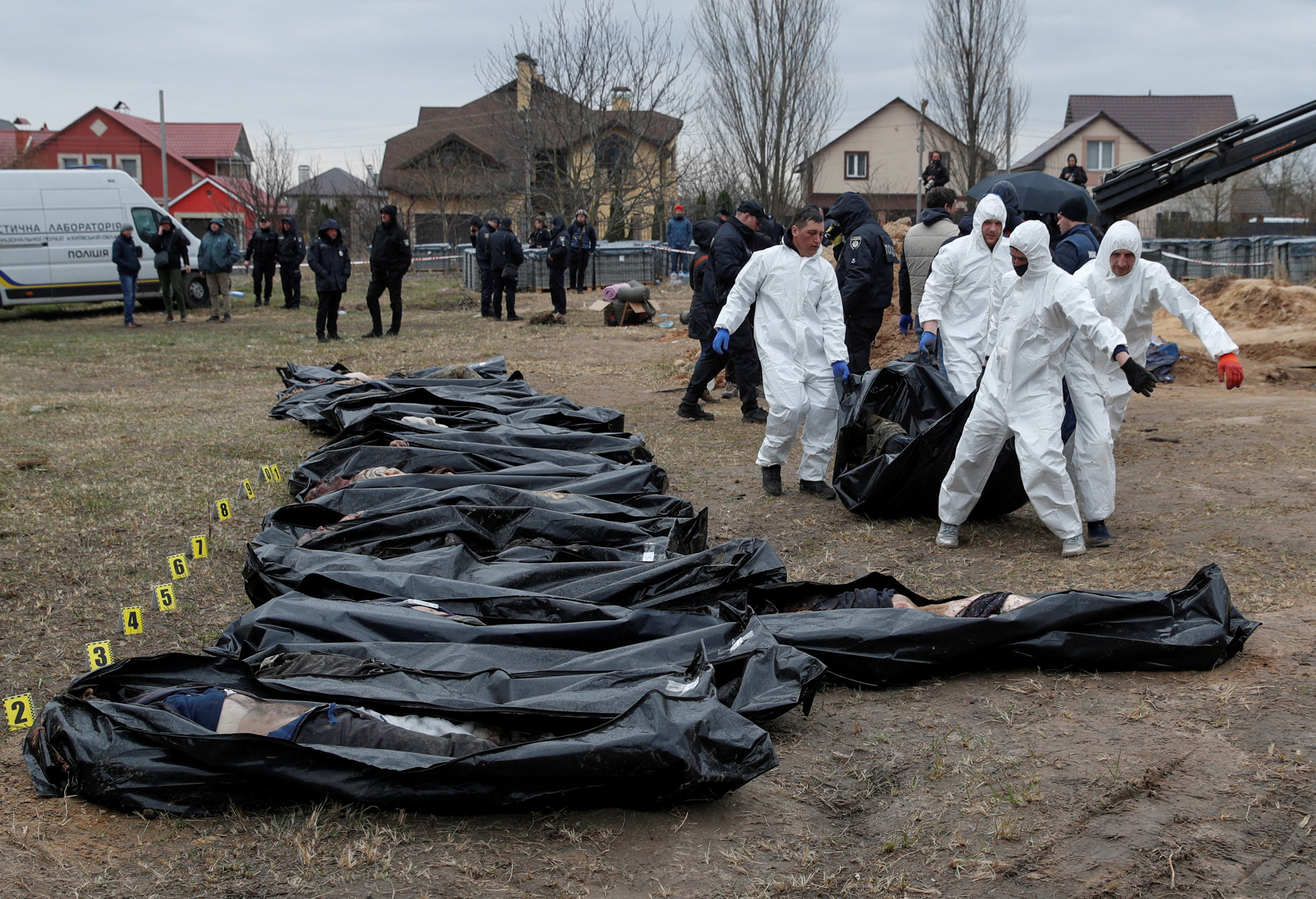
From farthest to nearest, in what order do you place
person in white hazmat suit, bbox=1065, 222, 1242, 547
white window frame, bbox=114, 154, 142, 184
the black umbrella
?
white window frame, bbox=114, 154, 142, 184 → the black umbrella → person in white hazmat suit, bbox=1065, 222, 1242, 547

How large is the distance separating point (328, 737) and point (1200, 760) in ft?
7.99

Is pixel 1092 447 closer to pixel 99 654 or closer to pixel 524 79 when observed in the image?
pixel 99 654

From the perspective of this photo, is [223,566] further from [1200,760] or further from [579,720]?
[1200,760]

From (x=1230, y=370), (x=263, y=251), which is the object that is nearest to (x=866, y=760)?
(x=1230, y=370)

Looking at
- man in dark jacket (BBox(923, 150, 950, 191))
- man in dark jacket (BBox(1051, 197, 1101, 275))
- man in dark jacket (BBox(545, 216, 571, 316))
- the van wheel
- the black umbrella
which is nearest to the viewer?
man in dark jacket (BBox(1051, 197, 1101, 275))

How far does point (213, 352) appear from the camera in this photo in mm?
13547

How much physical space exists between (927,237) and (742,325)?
1566 millimetres

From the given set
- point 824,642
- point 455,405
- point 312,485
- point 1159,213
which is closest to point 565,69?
point 1159,213

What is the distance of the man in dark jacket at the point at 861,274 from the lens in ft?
25.9

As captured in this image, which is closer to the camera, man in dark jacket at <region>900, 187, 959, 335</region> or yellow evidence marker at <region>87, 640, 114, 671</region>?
yellow evidence marker at <region>87, 640, 114, 671</region>

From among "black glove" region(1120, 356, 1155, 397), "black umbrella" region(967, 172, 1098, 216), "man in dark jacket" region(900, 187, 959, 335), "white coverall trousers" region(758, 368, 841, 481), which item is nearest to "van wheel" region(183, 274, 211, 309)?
"black umbrella" region(967, 172, 1098, 216)

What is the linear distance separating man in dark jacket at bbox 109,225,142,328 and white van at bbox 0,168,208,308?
2.93 ft

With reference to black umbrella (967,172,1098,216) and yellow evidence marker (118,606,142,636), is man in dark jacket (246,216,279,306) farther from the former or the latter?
yellow evidence marker (118,606,142,636)

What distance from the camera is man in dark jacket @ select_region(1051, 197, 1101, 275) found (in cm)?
706
